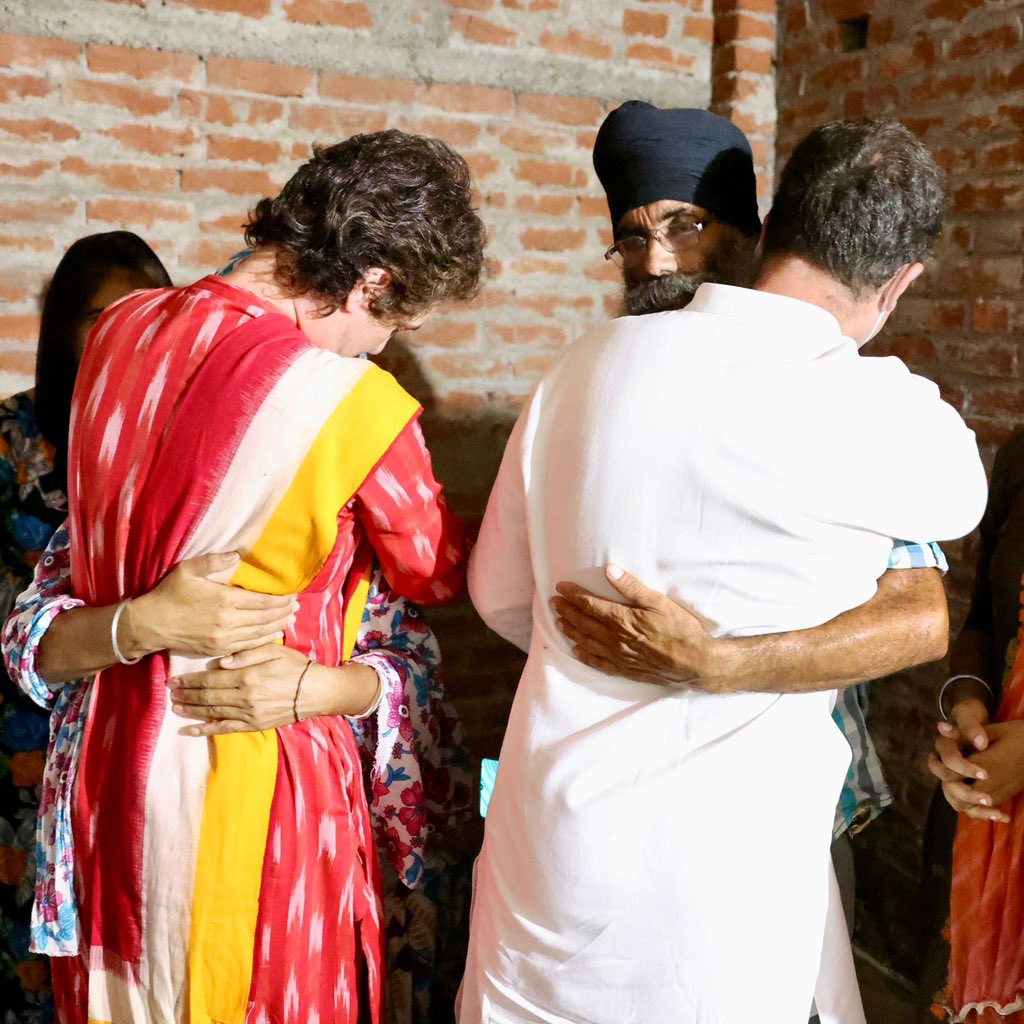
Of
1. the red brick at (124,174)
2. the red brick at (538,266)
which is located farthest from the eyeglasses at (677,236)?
the red brick at (124,174)

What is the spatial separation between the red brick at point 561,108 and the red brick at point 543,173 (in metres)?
0.11

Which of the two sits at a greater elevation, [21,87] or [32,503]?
[21,87]

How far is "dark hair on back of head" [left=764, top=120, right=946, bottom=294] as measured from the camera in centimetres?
134

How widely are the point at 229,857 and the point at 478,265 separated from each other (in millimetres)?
964

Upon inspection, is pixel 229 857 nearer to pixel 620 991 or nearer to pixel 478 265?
pixel 620 991

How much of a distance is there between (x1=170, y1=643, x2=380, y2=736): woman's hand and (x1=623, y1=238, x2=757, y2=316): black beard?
92 cm

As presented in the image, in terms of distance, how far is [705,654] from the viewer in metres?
1.27

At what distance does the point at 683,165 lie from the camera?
1.96 meters

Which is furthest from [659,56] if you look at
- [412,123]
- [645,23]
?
[412,123]

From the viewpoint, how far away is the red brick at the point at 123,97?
2.20 metres

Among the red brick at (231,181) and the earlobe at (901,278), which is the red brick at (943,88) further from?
the red brick at (231,181)

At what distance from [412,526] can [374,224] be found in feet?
1.46

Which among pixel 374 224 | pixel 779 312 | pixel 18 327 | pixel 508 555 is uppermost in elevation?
pixel 374 224

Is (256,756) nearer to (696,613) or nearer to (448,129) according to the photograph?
(696,613)
